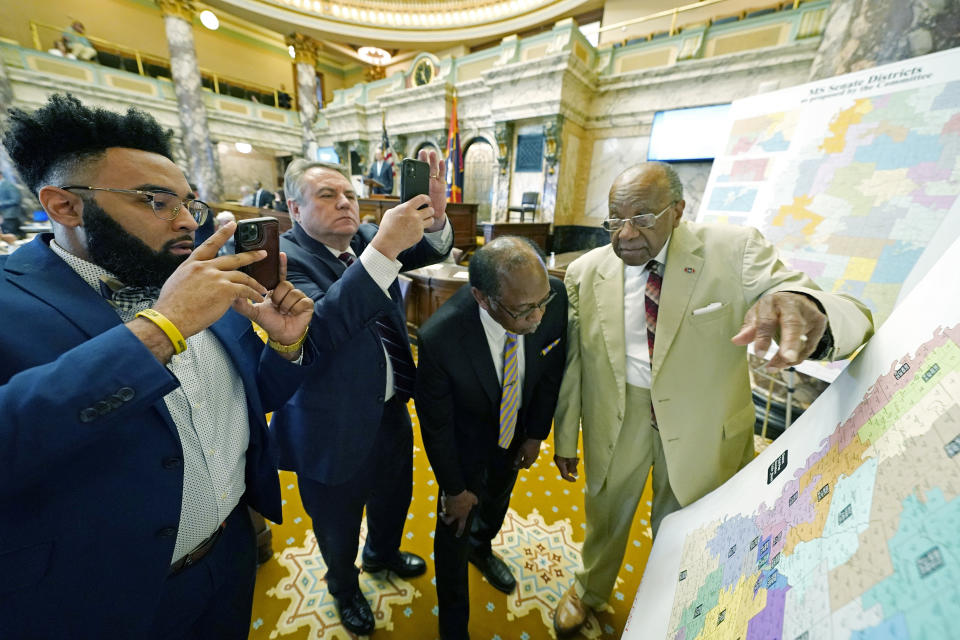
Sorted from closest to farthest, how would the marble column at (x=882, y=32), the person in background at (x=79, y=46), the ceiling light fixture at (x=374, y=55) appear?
the marble column at (x=882, y=32) → the person in background at (x=79, y=46) → the ceiling light fixture at (x=374, y=55)

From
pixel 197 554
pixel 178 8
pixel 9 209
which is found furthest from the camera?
pixel 178 8

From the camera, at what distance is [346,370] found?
1343 millimetres

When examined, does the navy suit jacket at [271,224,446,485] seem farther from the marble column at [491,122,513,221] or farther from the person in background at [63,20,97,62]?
the person in background at [63,20,97,62]

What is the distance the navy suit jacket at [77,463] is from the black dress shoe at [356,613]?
39.0 inches

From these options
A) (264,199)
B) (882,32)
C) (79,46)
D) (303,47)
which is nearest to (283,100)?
(303,47)

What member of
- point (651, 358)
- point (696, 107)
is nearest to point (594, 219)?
point (696, 107)

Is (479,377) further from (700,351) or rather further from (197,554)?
(197,554)

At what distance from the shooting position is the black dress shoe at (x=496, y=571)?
1.87 meters

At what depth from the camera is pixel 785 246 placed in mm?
2271

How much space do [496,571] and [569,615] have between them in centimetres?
41

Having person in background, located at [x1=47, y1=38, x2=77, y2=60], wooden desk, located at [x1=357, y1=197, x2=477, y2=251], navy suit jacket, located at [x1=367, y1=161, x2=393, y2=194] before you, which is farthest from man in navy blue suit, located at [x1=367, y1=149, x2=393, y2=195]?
person in background, located at [x1=47, y1=38, x2=77, y2=60]

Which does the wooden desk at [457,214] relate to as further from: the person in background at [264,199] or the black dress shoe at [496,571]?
the black dress shoe at [496,571]

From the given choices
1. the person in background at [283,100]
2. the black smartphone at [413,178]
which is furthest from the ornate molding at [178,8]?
the black smartphone at [413,178]

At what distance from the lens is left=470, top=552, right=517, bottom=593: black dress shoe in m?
1.87
